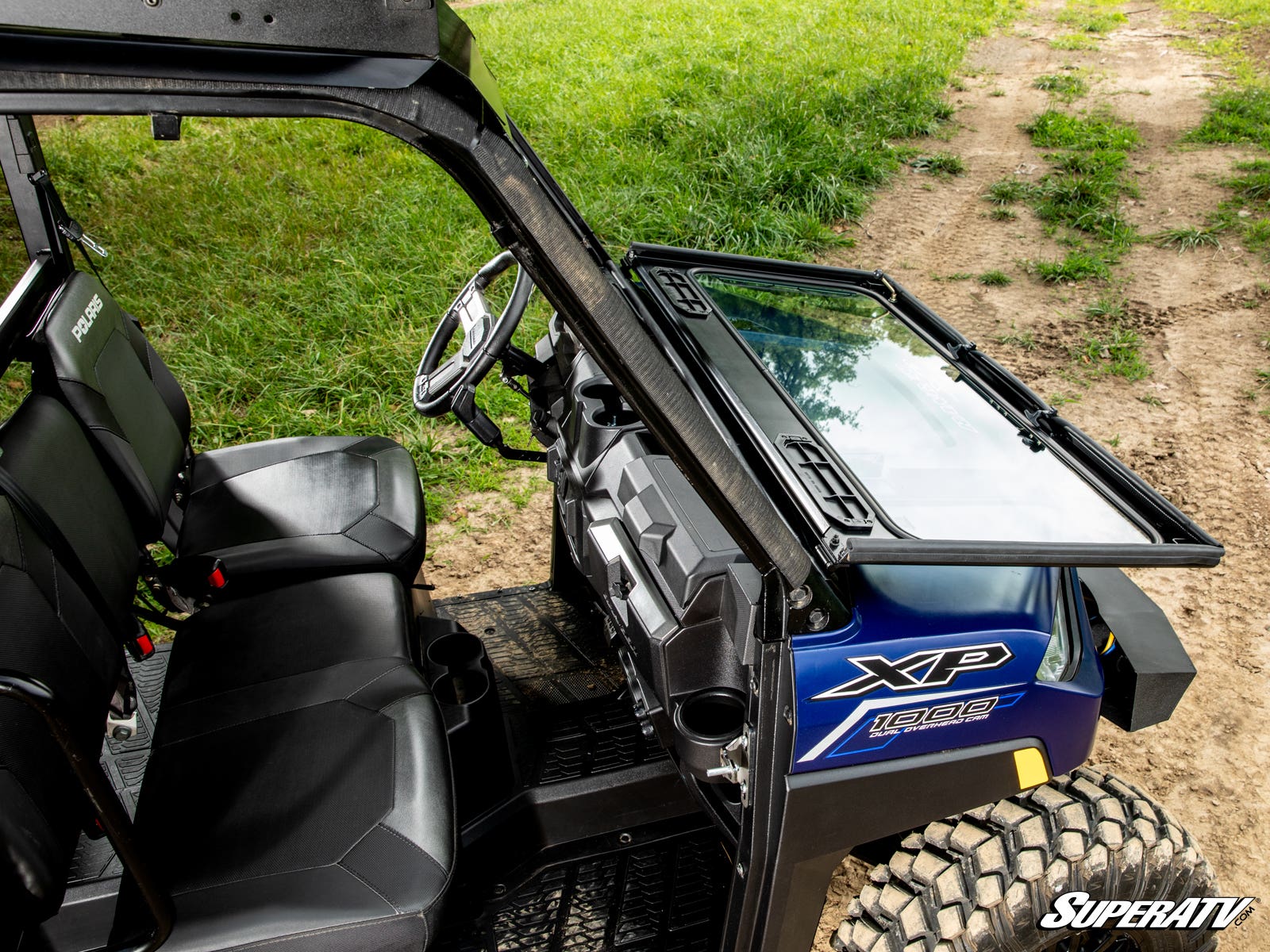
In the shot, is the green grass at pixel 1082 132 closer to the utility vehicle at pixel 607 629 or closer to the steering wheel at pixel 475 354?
the utility vehicle at pixel 607 629

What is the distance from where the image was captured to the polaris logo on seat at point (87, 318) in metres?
1.79

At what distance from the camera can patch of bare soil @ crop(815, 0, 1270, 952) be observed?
2.35 m

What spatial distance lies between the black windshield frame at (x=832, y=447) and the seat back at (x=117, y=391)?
111 centimetres

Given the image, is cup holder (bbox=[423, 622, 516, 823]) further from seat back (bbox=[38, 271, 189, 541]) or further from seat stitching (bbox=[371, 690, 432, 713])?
seat back (bbox=[38, 271, 189, 541])

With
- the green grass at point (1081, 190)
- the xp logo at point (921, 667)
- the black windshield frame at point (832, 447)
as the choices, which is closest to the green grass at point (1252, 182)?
the green grass at point (1081, 190)

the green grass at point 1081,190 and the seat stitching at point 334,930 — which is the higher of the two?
the seat stitching at point 334,930

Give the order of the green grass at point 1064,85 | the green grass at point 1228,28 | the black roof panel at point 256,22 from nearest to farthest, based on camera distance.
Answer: the black roof panel at point 256,22, the green grass at point 1064,85, the green grass at point 1228,28

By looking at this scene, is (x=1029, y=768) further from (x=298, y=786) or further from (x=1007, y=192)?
(x=1007, y=192)

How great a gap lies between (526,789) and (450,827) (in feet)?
0.97

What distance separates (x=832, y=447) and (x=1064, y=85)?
7553mm

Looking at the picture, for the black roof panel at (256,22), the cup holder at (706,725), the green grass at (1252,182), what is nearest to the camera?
the black roof panel at (256,22)

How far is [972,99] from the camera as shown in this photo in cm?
724

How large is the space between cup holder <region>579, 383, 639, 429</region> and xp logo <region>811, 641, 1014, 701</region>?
2.11ft

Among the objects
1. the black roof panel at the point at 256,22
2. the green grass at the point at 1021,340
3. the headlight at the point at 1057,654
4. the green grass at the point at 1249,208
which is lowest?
the green grass at the point at 1021,340
